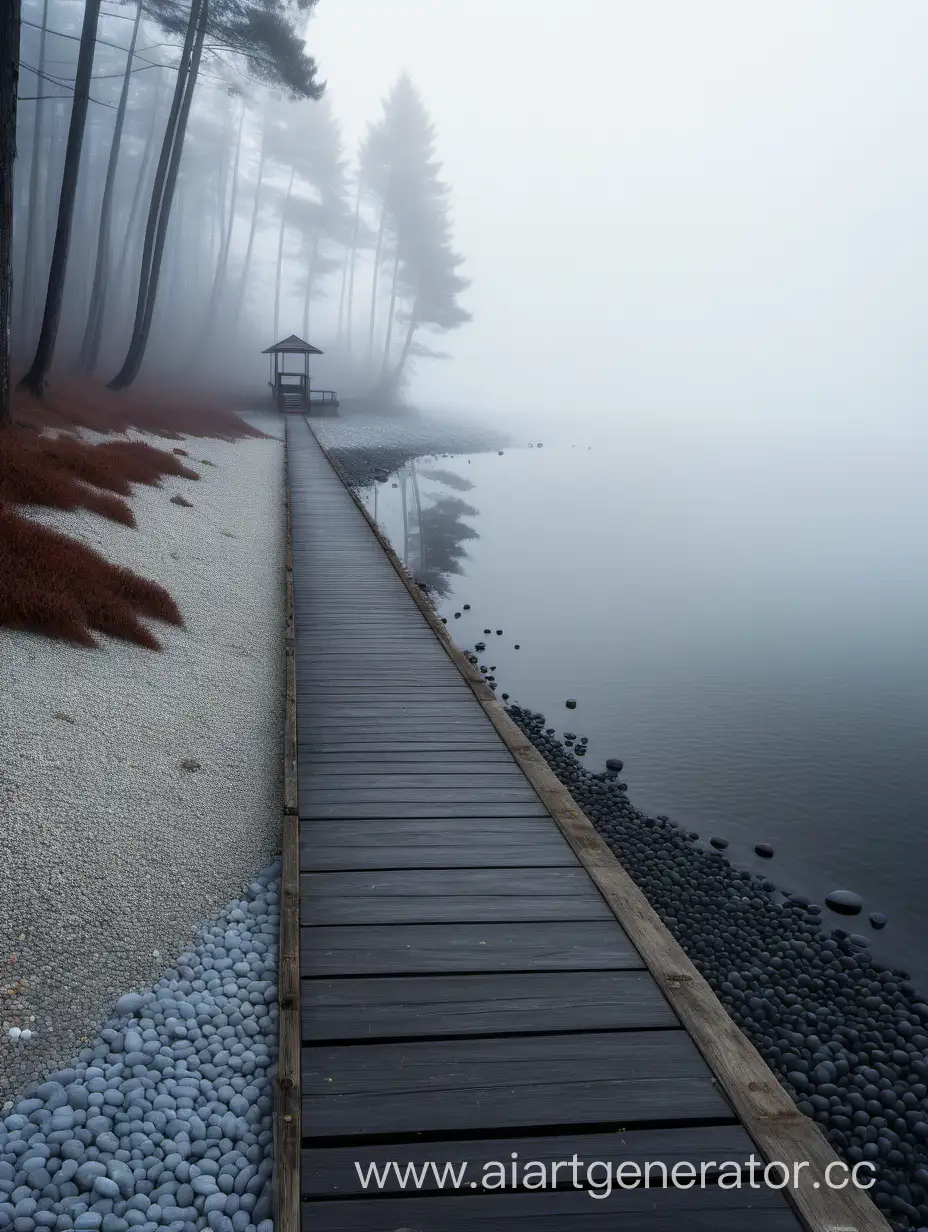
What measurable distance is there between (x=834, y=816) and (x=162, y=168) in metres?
21.7

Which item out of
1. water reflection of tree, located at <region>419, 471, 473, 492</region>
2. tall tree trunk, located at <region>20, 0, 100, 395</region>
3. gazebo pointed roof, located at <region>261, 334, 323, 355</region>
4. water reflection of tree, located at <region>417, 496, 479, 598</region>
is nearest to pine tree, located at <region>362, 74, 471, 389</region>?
gazebo pointed roof, located at <region>261, 334, 323, 355</region>

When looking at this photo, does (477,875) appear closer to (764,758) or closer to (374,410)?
(764,758)

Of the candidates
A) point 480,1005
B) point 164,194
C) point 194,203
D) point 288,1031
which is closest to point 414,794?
point 480,1005

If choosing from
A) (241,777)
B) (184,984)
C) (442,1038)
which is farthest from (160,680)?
(442,1038)

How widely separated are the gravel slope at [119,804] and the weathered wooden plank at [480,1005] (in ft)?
3.05

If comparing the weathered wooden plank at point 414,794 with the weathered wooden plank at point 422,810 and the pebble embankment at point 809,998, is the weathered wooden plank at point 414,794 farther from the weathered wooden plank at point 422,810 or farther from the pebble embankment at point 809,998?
the pebble embankment at point 809,998

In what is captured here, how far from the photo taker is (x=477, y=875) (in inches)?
154

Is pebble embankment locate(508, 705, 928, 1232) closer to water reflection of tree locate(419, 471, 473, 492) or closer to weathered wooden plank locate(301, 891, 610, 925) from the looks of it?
weathered wooden plank locate(301, 891, 610, 925)

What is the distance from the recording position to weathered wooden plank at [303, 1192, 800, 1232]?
7.23ft

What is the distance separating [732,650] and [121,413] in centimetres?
1460

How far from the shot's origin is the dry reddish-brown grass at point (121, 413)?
15.4m

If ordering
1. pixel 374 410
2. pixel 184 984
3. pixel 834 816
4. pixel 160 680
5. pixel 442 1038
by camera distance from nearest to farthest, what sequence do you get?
pixel 442 1038, pixel 184 984, pixel 160 680, pixel 834 816, pixel 374 410

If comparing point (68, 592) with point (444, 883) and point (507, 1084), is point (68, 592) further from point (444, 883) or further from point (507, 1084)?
point (507, 1084)

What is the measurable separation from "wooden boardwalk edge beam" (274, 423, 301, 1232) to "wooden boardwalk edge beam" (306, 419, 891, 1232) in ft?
4.42
